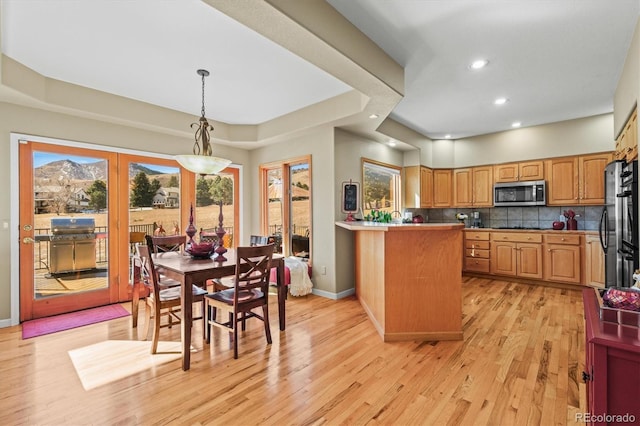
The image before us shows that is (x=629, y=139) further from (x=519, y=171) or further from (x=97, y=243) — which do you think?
(x=97, y=243)

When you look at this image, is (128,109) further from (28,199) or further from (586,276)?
(586,276)

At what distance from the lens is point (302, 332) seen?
313 cm

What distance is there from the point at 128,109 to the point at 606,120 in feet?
23.3

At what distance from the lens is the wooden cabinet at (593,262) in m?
4.36

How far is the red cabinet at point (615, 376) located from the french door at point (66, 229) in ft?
16.1

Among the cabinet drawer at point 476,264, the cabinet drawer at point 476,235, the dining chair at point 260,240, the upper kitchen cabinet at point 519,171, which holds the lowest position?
the cabinet drawer at point 476,264

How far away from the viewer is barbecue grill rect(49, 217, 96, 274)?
12.2 ft

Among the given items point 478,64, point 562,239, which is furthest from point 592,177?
point 478,64

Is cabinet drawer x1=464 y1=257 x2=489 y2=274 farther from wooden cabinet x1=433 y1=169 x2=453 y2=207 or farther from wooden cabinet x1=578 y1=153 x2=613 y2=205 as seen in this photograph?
wooden cabinet x1=578 y1=153 x2=613 y2=205

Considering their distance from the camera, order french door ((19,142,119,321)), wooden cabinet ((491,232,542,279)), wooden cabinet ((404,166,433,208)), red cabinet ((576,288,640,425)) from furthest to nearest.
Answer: wooden cabinet ((404,166,433,208)) < wooden cabinet ((491,232,542,279)) < french door ((19,142,119,321)) < red cabinet ((576,288,640,425))

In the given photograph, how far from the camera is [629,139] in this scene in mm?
2881

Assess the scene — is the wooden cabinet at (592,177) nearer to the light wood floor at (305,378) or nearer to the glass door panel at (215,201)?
the light wood floor at (305,378)


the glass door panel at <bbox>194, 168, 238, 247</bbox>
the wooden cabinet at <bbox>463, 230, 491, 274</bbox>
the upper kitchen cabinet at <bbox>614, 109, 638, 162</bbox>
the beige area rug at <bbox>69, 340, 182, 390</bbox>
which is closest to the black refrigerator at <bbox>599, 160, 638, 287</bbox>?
the upper kitchen cabinet at <bbox>614, 109, 638, 162</bbox>

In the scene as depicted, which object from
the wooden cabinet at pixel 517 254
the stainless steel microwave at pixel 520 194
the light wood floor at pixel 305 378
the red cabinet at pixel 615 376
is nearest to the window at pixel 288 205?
the light wood floor at pixel 305 378
